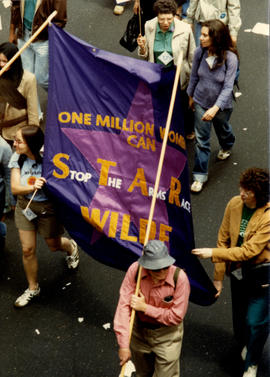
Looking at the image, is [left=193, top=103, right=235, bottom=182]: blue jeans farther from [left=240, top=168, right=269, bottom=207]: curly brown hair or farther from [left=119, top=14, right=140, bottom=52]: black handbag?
[left=240, top=168, right=269, bottom=207]: curly brown hair

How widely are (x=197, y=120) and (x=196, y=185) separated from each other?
803mm

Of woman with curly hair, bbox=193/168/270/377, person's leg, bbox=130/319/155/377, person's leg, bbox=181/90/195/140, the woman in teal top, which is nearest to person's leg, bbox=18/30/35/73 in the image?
the woman in teal top

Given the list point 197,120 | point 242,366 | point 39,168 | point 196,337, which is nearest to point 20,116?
point 39,168

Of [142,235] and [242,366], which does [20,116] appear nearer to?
[142,235]

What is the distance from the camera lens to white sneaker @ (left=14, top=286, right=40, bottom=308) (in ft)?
20.4

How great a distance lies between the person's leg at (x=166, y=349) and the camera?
15.6 ft

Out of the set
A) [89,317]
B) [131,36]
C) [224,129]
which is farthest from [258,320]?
[131,36]

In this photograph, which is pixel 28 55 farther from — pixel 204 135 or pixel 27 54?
pixel 204 135

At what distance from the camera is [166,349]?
478 cm

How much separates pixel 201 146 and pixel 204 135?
145mm

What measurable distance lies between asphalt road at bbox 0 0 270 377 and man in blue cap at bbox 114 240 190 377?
83cm

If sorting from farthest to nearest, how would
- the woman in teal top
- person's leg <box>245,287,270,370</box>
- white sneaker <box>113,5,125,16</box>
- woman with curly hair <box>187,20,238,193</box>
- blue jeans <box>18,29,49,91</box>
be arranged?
white sneaker <box>113,5,125,16</box> → blue jeans <box>18,29,49,91</box> → the woman in teal top → woman with curly hair <box>187,20,238,193</box> → person's leg <box>245,287,270,370</box>

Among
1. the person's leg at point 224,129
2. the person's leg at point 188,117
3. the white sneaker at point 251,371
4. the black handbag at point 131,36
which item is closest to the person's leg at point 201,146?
the person's leg at point 224,129

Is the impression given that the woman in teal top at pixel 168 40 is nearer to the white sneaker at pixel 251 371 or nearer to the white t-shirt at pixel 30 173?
the white t-shirt at pixel 30 173
